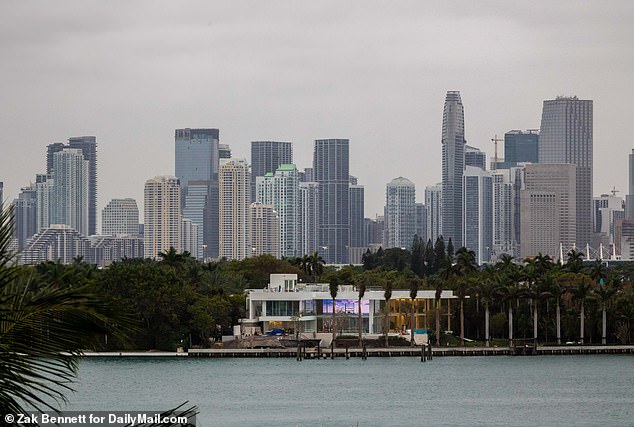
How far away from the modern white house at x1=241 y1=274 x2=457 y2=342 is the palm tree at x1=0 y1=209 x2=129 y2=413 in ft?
318

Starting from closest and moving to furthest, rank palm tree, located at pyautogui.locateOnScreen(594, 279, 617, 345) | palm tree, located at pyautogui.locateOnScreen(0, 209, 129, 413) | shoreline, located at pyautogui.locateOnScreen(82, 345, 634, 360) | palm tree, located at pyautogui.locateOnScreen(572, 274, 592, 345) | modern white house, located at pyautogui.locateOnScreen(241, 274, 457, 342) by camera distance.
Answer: palm tree, located at pyautogui.locateOnScreen(0, 209, 129, 413) → shoreline, located at pyautogui.locateOnScreen(82, 345, 634, 360) → palm tree, located at pyautogui.locateOnScreen(572, 274, 592, 345) → palm tree, located at pyautogui.locateOnScreen(594, 279, 617, 345) → modern white house, located at pyautogui.locateOnScreen(241, 274, 457, 342)

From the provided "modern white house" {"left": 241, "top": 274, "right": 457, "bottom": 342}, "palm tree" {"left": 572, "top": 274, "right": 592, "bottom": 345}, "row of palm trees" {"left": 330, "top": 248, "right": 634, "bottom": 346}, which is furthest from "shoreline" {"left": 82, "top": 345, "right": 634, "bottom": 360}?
"modern white house" {"left": 241, "top": 274, "right": 457, "bottom": 342}

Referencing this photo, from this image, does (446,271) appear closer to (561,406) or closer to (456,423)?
(561,406)

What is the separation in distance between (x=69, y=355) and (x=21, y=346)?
0.87 ft

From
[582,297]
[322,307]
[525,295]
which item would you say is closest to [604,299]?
[582,297]

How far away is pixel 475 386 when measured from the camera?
71.2 metres

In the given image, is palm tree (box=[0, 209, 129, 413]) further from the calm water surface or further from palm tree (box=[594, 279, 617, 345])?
palm tree (box=[594, 279, 617, 345])

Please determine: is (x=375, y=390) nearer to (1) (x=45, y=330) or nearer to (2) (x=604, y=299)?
(2) (x=604, y=299)

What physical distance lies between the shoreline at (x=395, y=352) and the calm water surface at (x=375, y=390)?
1830mm

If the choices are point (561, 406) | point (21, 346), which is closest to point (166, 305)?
point (561, 406)

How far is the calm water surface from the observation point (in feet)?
184

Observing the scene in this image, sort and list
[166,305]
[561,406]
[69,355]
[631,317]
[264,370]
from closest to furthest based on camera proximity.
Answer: [69,355], [561,406], [264,370], [166,305], [631,317]

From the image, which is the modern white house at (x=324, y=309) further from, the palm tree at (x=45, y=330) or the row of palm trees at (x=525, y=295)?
the palm tree at (x=45, y=330)

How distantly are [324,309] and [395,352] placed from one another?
10.6 meters
